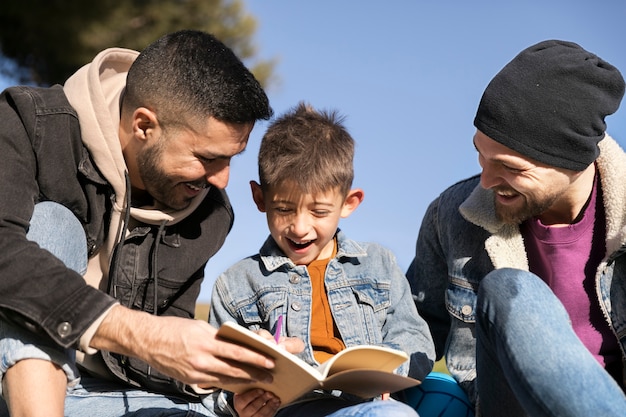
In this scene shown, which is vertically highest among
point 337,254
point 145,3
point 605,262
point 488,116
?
point 145,3

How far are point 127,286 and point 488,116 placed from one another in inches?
54.6

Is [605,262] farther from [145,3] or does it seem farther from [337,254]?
[145,3]

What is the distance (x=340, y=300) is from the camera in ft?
10.2

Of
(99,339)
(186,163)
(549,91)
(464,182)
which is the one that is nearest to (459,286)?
(464,182)

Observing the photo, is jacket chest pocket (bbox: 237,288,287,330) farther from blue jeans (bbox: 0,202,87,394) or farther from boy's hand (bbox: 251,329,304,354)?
blue jeans (bbox: 0,202,87,394)

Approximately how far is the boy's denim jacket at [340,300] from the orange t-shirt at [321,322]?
30 mm

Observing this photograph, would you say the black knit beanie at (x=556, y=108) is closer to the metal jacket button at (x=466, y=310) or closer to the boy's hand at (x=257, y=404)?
the metal jacket button at (x=466, y=310)

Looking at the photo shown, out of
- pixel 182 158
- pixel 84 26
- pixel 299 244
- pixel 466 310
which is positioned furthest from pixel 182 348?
pixel 84 26

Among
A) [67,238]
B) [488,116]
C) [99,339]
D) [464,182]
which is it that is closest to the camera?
[99,339]

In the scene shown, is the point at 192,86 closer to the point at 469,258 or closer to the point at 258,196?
the point at 258,196

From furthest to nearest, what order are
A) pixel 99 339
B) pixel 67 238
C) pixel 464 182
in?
pixel 464 182
pixel 67 238
pixel 99 339

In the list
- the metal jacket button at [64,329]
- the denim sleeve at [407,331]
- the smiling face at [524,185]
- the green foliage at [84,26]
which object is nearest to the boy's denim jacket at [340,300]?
the denim sleeve at [407,331]

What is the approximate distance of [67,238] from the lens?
280cm

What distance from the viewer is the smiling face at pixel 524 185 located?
9.75 feet
